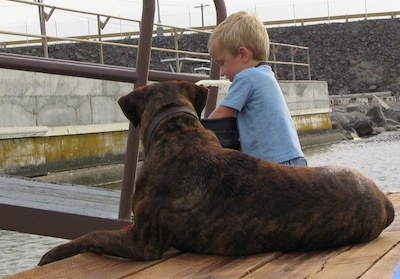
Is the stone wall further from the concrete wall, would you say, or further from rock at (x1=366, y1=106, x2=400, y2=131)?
the concrete wall

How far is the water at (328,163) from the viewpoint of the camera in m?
7.21

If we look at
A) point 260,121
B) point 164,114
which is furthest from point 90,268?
point 260,121

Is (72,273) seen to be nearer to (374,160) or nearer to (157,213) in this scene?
(157,213)

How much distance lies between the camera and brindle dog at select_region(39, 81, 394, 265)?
318 centimetres

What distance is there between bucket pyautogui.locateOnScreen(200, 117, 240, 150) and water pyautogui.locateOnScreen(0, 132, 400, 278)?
3.34 metres

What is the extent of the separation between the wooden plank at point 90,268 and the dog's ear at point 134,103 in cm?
55

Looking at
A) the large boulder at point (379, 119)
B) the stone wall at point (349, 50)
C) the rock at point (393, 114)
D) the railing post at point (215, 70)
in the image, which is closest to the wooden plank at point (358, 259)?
the railing post at point (215, 70)

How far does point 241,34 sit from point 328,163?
14.3 metres

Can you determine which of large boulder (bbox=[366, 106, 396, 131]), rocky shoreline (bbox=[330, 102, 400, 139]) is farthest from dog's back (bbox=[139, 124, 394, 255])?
large boulder (bbox=[366, 106, 396, 131])

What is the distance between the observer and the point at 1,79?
42.9 feet

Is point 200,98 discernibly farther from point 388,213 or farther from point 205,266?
point 388,213

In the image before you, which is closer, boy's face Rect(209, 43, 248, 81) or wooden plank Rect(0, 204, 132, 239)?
boy's face Rect(209, 43, 248, 81)

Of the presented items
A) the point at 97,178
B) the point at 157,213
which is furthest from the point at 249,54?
the point at 97,178

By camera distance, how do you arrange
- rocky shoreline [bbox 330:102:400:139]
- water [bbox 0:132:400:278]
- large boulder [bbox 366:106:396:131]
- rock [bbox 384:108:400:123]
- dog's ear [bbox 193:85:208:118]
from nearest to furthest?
1. dog's ear [bbox 193:85:208:118]
2. water [bbox 0:132:400:278]
3. rocky shoreline [bbox 330:102:400:139]
4. large boulder [bbox 366:106:396:131]
5. rock [bbox 384:108:400:123]
